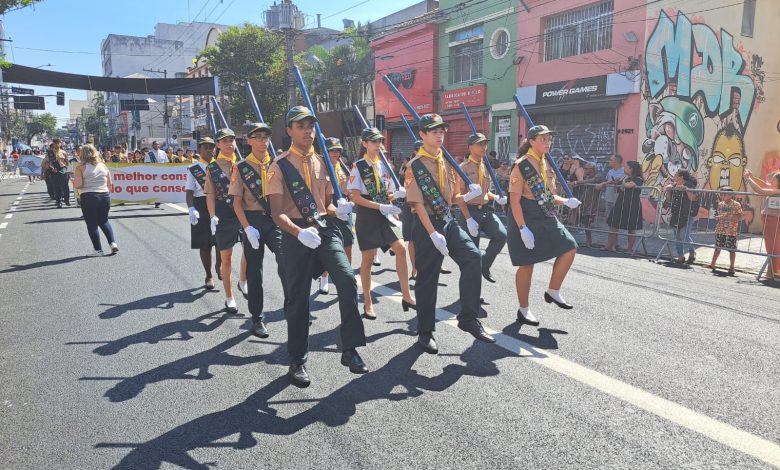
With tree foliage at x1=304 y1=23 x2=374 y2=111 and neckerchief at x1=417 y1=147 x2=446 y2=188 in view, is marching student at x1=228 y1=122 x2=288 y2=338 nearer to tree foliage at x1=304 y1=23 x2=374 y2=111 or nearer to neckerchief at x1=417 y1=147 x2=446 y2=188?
neckerchief at x1=417 y1=147 x2=446 y2=188

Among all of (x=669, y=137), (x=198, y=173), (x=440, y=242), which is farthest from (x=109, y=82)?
(x=440, y=242)

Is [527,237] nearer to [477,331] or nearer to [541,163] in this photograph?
[541,163]

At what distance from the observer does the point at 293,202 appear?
394cm

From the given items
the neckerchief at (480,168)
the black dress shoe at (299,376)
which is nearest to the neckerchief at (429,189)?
the black dress shoe at (299,376)

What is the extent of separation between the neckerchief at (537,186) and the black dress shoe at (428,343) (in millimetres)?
1654

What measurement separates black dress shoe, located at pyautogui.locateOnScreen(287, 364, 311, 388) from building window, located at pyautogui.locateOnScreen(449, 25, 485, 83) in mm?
18654

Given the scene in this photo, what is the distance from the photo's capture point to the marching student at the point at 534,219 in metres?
5.14

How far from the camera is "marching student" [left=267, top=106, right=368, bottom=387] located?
3.86 m

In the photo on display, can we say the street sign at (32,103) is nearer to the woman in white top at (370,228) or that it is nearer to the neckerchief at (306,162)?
the woman in white top at (370,228)

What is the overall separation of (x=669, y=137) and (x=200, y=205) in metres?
12.6

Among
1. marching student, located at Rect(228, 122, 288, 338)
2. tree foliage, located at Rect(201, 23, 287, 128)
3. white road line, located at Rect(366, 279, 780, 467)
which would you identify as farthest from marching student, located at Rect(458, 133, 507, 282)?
tree foliage, located at Rect(201, 23, 287, 128)

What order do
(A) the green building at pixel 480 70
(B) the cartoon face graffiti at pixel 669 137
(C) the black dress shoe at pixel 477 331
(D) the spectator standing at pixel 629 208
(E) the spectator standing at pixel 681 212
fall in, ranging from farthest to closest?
(A) the green building at pixel 480 70 < (B) the cartoon face graffiti at pixel 669 137 < (D) the spectator standing at pixel 629 208 < (E) the spectator standing at pixel 681 212 < (C) the black dress shoe at pixel 477 331

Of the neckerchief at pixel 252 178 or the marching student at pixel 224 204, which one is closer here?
the neckerchief at pixel 252 178

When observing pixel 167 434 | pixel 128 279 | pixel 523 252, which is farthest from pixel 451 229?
pixel 128 279
